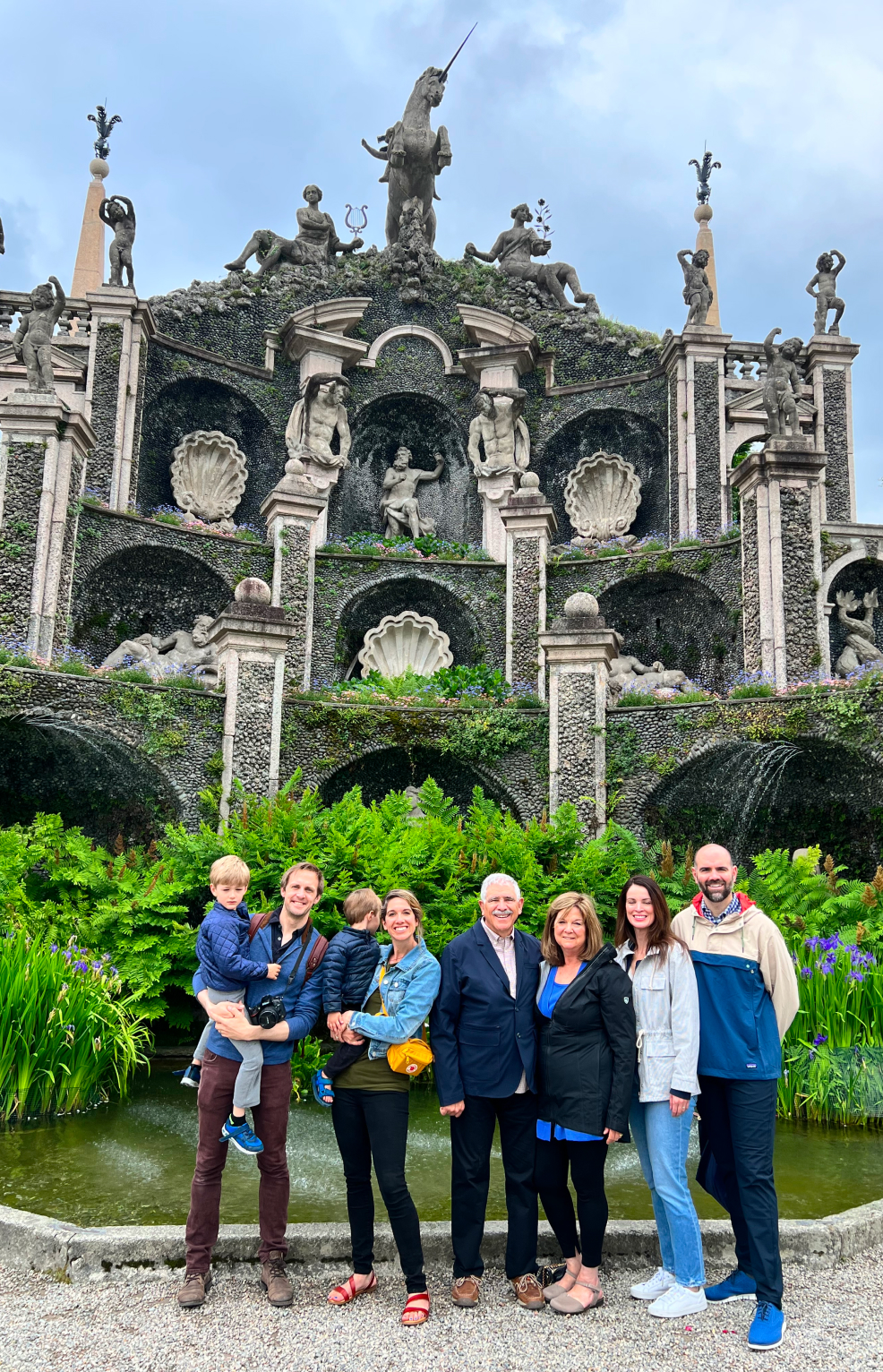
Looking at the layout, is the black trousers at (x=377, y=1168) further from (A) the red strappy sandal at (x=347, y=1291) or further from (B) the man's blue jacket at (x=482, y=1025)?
(B) the man's blue jacket at (x=482, y=1025)

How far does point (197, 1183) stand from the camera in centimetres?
368

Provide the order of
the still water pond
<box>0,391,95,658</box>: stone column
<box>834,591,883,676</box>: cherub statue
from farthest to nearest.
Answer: <box>834,591,883,676</box>: cherub statue → <box>0,391,95,658</box>: stone column → the still water pond

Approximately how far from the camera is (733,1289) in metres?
3.70

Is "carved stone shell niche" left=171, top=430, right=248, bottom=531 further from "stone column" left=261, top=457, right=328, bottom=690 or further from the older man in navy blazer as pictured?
the older man in navy blazer

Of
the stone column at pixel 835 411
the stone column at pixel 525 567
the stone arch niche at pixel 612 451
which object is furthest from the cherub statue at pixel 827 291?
the stone column at pixel 525 567

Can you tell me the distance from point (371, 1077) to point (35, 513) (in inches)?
493

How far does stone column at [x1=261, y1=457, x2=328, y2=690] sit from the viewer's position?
16875 mm

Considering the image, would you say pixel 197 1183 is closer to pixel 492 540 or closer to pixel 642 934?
pixel 642 934

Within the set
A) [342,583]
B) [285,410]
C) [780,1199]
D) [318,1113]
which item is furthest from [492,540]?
[780,1199]

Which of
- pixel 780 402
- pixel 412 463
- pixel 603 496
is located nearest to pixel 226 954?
pixel 780 402

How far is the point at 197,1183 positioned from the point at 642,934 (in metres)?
1.80

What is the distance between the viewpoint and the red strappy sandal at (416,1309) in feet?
11.3

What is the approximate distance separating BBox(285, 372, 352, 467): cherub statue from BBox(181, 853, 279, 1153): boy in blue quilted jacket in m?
16.8

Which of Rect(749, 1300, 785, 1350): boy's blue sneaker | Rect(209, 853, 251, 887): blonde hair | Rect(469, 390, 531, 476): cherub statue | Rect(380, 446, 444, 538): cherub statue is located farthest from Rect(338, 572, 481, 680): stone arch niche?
Rect(749, 1300, 785, 1350): boy's blue sneaker
